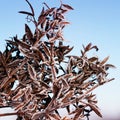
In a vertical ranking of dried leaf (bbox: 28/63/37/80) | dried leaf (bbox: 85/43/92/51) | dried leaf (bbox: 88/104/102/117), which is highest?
dried leaf (bbox: 85/43/92/51)

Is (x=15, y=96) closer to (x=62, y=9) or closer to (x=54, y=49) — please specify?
(x=54, y=49)

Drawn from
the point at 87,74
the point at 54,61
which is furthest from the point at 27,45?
the point at 87,74

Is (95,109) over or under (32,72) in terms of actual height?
under

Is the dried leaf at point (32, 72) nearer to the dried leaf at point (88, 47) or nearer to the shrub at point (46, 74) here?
the shrub at point (46, 74)

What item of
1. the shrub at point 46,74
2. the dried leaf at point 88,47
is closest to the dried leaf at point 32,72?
the shrub at point 46,74

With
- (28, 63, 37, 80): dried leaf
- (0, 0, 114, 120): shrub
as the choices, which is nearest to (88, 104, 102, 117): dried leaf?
(0, 0, 114, 120): shrub

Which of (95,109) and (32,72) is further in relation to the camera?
(95,109)

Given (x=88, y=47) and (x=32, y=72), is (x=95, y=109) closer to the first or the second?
(x=88, y=47)

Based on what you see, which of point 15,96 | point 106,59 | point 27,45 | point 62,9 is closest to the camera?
point 15,96

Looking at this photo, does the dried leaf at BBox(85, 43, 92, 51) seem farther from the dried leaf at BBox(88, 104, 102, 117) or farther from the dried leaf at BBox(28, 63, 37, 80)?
the dried leaf at BBox(28, 63, 37, 80)

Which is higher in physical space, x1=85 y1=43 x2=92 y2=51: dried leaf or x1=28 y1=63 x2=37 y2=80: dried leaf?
x1=85 y1=43 x2=92 y2=51: dried leaf

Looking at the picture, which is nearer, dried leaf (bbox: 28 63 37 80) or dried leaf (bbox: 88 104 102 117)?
dried leaf (bbox: 28 63 37 80)
